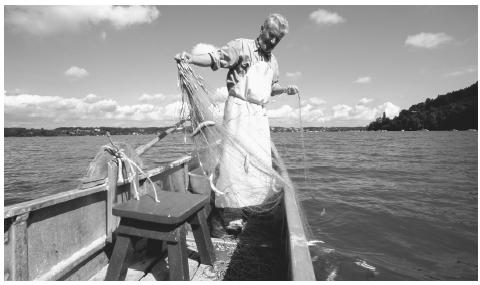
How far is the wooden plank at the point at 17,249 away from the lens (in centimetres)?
221

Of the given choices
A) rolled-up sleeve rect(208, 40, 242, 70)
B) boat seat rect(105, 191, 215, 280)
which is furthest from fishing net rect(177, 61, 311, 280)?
boat seat rect(105, 191, 215, 280)

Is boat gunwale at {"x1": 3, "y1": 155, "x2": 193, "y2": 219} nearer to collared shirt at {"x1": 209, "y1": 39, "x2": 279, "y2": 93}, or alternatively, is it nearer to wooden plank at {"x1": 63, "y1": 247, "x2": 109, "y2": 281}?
wooden plank at {"x1": 63, "y1": 247, "x2": 109, "y2": 281}

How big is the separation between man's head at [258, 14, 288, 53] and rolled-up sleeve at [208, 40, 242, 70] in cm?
29

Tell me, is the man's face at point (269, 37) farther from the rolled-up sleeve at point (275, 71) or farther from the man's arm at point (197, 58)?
the man's arm at point (197, 58)

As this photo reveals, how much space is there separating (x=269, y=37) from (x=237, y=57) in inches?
17.4

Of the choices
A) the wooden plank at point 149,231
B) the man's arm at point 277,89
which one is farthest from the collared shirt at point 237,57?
the wooden plank at point 149,231

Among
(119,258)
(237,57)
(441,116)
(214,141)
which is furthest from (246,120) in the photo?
(441,116)

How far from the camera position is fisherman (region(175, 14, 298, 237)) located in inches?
136

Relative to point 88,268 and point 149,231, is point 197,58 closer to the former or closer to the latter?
point 149,231

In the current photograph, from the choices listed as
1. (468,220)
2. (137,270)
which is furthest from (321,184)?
(137,270)

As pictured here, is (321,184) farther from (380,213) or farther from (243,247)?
(243,247)

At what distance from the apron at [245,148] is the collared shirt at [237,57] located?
118 mm

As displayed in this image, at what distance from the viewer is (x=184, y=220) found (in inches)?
101

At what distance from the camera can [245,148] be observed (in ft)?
11.2
